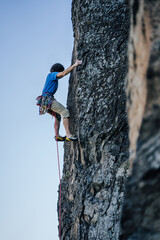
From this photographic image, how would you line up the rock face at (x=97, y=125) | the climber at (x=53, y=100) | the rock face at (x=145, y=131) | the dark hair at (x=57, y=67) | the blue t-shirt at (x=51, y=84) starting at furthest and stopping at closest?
the dark hair at (x=57, y=67), the blue t-shirt at (x=51, y=84), the climber at (x=53, y=100), the rock face at (x=97, y=125), the rock face at (x=145, y=131)

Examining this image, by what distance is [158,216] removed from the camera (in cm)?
330

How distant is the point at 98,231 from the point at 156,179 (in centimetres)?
555

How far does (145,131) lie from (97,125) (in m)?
5.98

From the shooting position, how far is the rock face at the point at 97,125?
8555mm

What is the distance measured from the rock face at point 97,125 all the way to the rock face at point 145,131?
16.1 ft

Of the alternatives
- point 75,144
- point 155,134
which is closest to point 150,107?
point 155,134

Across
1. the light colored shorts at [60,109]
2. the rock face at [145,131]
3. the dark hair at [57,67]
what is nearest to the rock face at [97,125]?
the light colored shorts at [60,109]

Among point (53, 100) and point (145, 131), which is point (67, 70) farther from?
point (145, 131)

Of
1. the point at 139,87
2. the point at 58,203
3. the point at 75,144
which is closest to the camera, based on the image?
the point at 139,87

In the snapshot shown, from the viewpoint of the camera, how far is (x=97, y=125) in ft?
30.1

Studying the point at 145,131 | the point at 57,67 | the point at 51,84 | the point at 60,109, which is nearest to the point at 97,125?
the point at 60,109

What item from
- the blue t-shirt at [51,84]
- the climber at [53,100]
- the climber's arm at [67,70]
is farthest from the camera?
the blue t-shirt at [51,84]

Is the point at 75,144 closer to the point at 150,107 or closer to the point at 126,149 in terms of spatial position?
the point at 126,149

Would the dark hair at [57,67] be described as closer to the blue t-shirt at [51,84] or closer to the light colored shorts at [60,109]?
the blue t-shirt at [51,84]
